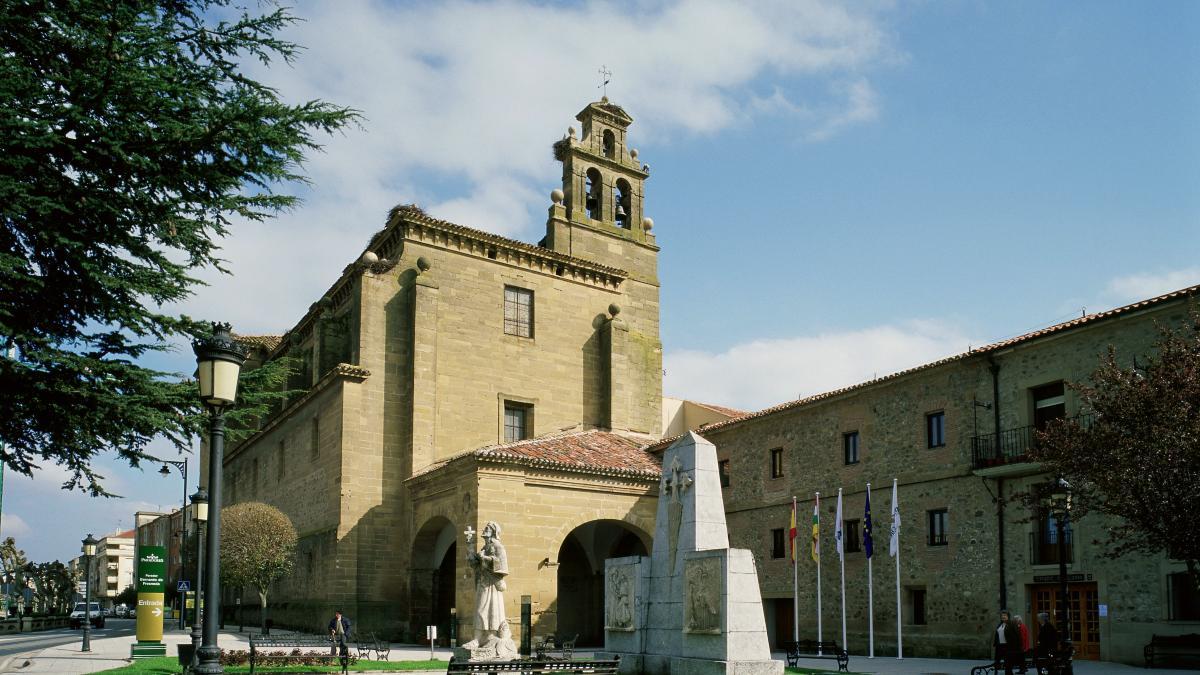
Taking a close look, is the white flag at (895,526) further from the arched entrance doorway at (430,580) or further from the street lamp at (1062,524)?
the arched entrance doorway at (430,580)

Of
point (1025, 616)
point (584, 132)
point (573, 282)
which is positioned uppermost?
point (584, 132)

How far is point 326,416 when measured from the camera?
A: 109ft

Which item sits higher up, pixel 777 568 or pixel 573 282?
pixel 573 282

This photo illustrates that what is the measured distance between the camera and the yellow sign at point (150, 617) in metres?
27.0

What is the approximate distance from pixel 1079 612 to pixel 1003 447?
13.3ft

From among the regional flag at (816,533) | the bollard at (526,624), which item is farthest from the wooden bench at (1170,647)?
the bollard at (526,624)

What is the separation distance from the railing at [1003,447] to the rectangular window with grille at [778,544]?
733 cm

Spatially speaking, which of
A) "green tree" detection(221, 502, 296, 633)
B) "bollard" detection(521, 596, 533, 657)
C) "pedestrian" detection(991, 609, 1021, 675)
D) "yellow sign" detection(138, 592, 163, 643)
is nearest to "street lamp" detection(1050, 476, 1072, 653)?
"pedestrian" detection(991, 609, 1021, 675)

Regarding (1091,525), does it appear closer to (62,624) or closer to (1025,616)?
(1025,616)

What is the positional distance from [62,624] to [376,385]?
30562 millimetres

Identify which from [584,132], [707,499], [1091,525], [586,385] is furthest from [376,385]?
[1091,525]

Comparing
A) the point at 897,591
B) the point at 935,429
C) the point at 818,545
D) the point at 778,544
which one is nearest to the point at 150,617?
the point at 778,544

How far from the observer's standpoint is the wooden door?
22.4m

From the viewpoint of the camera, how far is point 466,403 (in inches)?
1324
